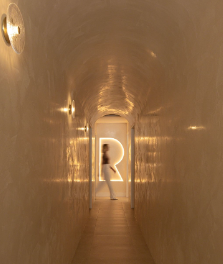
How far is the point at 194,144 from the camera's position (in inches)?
90.4

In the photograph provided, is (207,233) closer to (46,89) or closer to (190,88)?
(190,88)

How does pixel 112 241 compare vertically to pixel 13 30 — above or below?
below

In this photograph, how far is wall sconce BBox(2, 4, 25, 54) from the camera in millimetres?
1493

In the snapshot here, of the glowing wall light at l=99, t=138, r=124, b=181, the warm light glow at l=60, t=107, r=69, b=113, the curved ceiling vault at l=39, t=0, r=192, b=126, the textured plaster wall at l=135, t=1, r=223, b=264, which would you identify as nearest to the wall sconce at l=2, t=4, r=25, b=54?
the curved ceiling vault at l=39, t=0, r=192, b=126

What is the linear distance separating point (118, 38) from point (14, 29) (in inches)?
86.0

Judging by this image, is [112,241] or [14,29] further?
[112,241]

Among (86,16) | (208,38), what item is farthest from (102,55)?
(208,38)

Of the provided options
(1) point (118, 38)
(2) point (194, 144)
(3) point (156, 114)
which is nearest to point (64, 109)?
(1) point (118, 38)

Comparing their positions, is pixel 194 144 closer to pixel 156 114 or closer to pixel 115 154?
pixel 156 114

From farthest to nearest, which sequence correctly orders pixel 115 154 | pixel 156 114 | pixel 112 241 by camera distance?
pixel 115 154, pixel 112 241, pixel 156 114

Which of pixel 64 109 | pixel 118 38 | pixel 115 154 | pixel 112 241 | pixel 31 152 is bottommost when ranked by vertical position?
pixel 112 241

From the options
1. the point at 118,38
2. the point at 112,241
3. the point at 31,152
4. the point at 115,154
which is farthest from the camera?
the point at 115,154

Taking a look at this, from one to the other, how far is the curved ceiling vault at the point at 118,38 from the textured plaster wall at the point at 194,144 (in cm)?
14

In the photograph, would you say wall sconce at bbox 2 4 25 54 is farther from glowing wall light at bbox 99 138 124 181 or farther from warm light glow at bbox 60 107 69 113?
glowing wall light at bbox 99 138 124 181
